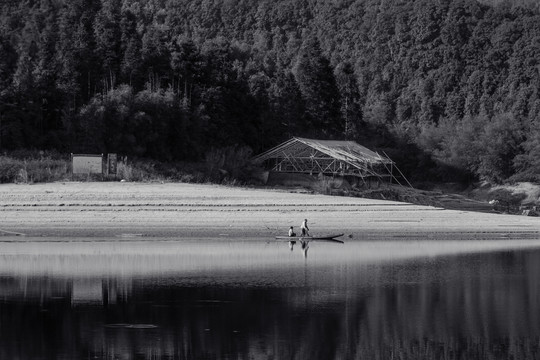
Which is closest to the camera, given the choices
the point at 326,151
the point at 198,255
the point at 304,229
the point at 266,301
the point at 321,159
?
the point at 266,301

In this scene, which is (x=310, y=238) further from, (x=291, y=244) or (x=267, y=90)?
(x=267, y=90)

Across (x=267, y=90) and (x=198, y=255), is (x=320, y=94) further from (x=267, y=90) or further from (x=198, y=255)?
(x=198, y=255)

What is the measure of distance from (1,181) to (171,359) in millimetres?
29115

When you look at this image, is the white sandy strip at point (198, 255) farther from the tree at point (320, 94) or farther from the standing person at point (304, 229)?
the tree at point (320, 94)

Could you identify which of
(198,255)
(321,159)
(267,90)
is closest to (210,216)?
(198,255)

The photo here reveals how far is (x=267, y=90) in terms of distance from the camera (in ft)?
216

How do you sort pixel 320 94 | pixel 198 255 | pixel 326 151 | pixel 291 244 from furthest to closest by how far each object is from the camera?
1. pixel 320 94
2. pixel 326 151
3. pixel 291 244
4. pixel 198 255

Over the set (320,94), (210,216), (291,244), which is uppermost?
(320,94)

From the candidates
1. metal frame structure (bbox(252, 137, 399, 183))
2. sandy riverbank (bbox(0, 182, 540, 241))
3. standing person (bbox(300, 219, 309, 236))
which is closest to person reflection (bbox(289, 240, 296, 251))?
standing person (bbox(300, 219, 309, 236))

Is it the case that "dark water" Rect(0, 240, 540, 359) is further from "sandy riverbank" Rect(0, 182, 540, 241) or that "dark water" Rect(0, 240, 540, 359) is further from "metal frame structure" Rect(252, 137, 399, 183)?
"metal frame structure" Rect(252, 137, 399, 183)

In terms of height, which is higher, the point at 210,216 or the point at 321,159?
the point at 321,159

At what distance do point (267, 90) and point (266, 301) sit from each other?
142ft

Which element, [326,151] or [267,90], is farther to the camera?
[267,90]

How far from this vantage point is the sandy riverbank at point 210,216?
3812 centimetres
